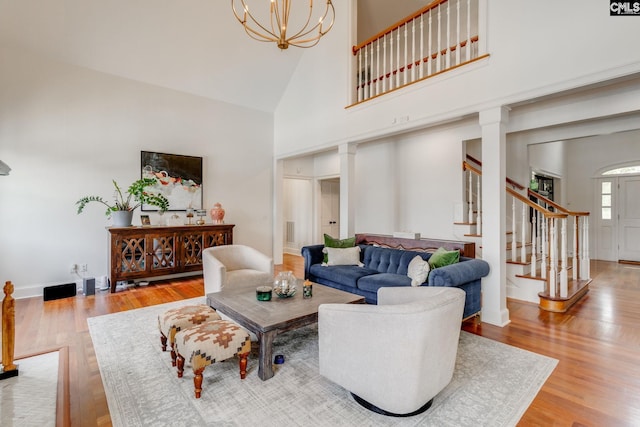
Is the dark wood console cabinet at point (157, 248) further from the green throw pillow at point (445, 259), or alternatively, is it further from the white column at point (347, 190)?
the green throw pillow at point (445, 259)

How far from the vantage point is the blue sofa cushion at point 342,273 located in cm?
383

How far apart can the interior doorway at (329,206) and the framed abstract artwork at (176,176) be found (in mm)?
3309

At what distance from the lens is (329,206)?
8.43 m

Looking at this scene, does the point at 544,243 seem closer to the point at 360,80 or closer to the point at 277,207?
the point at 360,80

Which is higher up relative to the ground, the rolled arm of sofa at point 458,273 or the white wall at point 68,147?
the white wall at point 68,147

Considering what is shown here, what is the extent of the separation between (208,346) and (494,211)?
10.1 ft

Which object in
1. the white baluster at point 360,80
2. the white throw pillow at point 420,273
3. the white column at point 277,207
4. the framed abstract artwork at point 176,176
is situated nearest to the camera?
the white throw pillow at point 420,273

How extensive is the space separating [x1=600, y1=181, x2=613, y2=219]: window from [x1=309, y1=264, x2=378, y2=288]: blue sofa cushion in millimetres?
7149

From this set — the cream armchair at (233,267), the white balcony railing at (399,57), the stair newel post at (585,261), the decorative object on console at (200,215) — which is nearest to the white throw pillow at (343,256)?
the cream armchair at (233,267)

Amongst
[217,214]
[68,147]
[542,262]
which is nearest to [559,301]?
[542,262]

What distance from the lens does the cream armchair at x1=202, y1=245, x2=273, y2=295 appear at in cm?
359

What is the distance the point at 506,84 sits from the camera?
3287 mm

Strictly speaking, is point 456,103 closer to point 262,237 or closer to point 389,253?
point 389,253

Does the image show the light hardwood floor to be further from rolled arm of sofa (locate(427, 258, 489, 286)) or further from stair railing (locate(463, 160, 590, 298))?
rolled arm of sofa (locate(427, 258, 489, 286))
